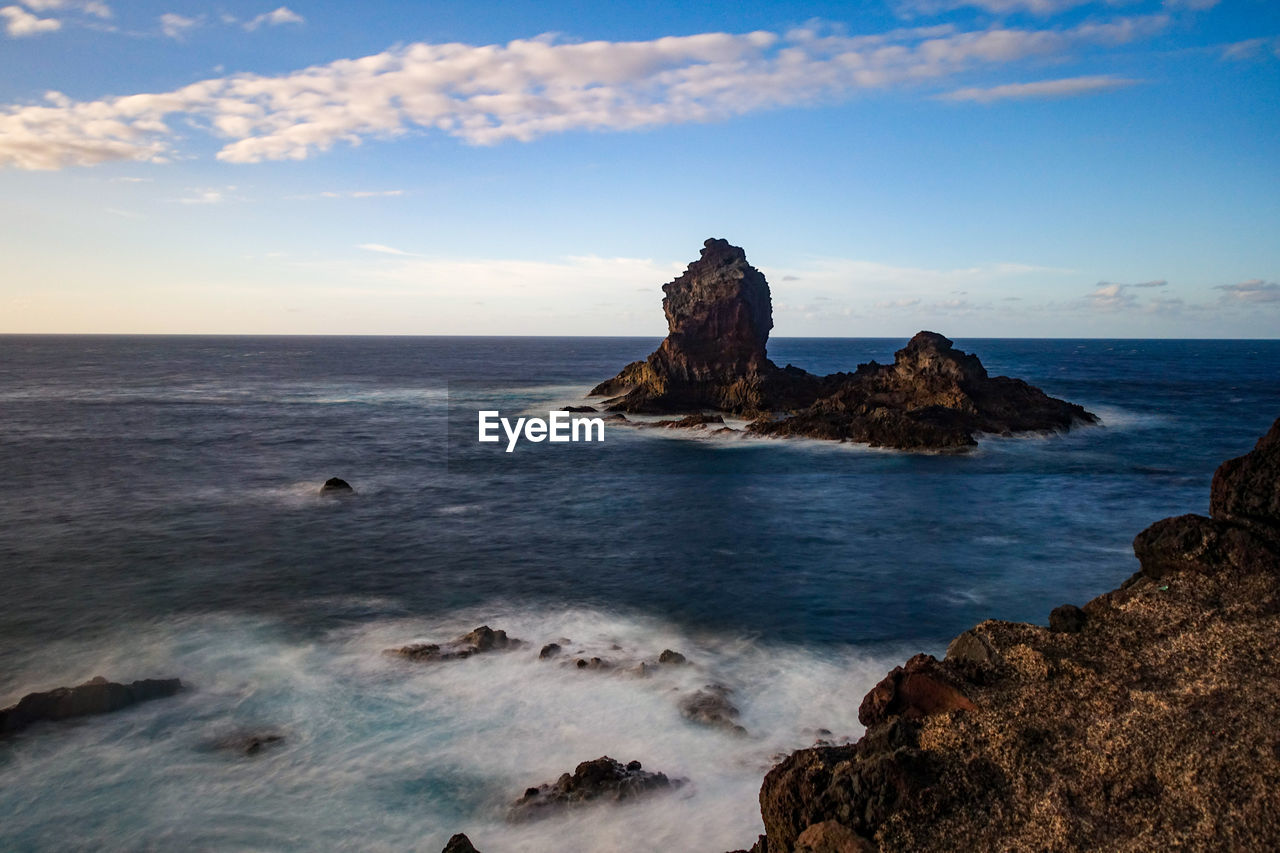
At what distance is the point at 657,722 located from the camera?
16.8 metres

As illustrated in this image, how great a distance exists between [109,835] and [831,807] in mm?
12036

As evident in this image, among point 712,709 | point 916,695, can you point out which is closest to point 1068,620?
point 916,695

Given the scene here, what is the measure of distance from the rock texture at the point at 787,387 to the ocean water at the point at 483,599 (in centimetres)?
309

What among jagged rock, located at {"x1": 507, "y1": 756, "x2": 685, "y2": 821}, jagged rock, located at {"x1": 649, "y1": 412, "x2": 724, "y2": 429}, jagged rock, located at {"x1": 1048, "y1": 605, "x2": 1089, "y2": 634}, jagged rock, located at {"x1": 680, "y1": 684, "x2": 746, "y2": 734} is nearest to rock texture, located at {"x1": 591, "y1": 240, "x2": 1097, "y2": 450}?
jagged rock, located at {"x1": 649, "y1": 412, "x2": 724, "y2": 429}

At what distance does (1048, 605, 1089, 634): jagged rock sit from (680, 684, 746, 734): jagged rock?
657 cm

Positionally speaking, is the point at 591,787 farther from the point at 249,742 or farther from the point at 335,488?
the point at 335,488

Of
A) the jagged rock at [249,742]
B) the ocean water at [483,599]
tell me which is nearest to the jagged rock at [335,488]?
the ocean water at [483,599]

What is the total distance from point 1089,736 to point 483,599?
1835cm

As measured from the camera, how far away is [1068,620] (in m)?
12.7

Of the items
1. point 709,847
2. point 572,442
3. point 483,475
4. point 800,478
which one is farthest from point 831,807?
point 572,442

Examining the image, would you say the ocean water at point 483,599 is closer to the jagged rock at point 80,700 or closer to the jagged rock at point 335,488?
the jagged rock at point 80,700

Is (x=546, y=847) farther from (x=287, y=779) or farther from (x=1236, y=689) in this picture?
(x=1236, y=689)

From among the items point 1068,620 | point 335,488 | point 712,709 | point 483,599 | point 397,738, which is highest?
point 1068,620

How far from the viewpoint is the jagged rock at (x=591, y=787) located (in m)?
13.7
